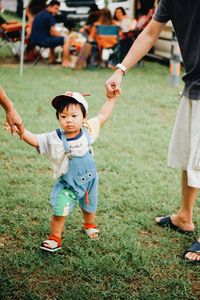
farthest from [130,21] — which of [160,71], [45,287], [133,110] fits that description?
[45,287]

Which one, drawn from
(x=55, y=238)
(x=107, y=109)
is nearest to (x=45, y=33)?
(x=107, y=109)

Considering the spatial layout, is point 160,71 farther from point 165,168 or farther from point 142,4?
point 165,168

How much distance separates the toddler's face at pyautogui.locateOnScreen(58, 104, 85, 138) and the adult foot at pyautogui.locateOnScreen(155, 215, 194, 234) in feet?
3.55

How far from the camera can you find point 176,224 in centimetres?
337

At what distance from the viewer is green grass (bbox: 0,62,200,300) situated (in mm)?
2592

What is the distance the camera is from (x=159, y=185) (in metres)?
4.16

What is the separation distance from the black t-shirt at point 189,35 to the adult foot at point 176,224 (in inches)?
38.6

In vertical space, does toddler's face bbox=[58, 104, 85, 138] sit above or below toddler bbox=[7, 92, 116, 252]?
above

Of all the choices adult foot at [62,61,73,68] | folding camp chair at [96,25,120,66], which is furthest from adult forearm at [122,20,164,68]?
adult foot at [62,61,73,68]

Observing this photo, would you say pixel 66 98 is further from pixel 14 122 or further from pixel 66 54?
pixel 66 54

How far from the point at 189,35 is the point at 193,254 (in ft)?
4.61

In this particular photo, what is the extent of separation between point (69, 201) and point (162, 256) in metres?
0.72

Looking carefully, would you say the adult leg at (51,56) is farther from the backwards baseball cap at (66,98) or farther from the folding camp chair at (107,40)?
the backwards baseball cap at (66,98)

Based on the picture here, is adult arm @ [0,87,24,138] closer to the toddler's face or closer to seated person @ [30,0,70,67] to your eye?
the toddler's face
